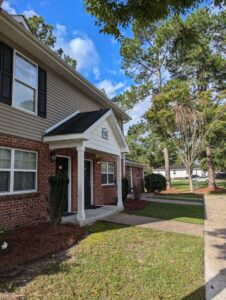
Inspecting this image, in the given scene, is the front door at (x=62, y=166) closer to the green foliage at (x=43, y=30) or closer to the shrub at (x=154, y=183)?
the shrub at (x=154, y=183)

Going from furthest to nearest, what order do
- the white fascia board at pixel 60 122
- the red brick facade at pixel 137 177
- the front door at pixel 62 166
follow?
the red brick facade at pixel 137 177
the front door at pixel 62 166
the white fascia board at pixel 60 122

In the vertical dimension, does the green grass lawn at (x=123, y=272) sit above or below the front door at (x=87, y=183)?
below

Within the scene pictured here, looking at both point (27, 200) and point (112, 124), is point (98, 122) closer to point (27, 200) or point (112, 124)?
point (112, 124)

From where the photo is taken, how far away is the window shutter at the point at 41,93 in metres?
8.96

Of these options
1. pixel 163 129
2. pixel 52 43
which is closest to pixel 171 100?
pixel 163 129

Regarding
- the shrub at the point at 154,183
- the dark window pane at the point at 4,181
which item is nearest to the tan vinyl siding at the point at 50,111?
the dark window pane at the point at 4,181

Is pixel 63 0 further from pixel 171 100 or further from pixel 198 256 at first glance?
pixel 171 100

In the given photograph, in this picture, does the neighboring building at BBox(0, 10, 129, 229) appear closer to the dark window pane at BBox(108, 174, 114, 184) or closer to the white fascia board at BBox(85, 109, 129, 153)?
the white fascia board at BBox(85, 109, 129, 153)

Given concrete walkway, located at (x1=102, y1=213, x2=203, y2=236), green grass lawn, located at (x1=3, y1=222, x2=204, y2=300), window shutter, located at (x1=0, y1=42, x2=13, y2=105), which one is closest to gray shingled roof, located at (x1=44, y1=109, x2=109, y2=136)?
window shutter, located at (x1=0, y1=42, x2=13, y2=105)

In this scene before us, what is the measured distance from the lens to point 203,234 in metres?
7.70

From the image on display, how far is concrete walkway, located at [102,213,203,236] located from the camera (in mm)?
8195

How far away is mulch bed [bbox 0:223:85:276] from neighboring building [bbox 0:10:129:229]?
711mm

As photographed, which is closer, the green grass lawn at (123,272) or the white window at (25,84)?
the green grass lawn at (123,272)

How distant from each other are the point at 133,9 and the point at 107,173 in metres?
10.6
